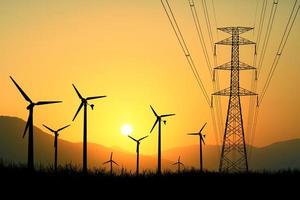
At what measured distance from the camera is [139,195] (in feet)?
219

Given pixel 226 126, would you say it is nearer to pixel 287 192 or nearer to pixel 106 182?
pixel 287 192

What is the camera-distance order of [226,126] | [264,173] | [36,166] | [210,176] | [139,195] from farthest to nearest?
[226,126] < [264,173] < [210,176] < [36,166] < [139,195]

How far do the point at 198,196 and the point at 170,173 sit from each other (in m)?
20.2

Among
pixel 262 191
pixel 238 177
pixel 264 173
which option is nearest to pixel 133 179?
pixel 262 191

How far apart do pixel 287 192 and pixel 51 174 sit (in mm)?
23166

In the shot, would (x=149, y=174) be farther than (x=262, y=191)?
Yes

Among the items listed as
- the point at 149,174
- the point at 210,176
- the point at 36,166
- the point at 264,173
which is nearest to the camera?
the point at 36,166

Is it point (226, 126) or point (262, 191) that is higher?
point (226, 126)

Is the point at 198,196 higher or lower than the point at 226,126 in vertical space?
lower

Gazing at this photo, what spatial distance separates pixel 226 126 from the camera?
11125cm

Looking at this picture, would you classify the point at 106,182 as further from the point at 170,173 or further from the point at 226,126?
the point at 226,126

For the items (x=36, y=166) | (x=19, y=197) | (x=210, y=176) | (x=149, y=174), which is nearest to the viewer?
(x=19, y=197)

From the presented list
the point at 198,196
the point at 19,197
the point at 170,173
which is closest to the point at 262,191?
the point at 198,196

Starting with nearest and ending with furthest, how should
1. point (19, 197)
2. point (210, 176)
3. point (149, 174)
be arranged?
point (19, 197), point (149, 174), point (210, 176)
